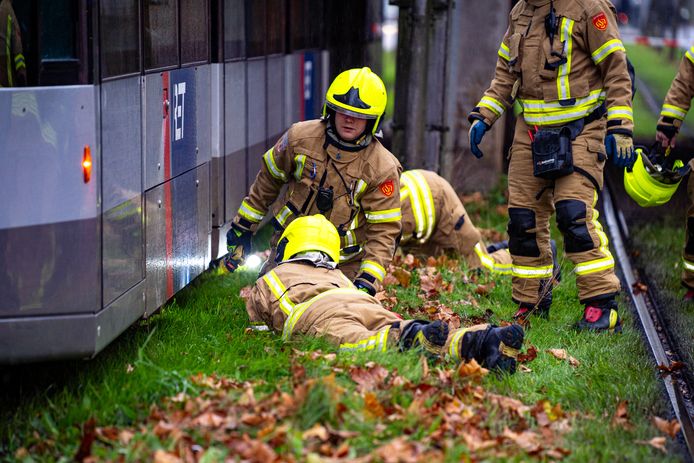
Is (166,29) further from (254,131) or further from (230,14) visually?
(254,131)

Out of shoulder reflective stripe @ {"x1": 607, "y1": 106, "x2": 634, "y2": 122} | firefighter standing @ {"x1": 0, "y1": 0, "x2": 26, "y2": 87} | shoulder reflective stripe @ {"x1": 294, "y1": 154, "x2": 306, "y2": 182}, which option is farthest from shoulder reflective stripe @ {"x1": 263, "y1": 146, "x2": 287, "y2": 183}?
firefighter standing @ {"x1": 0, "y1": 0, "x2": 26, "y2": 87}

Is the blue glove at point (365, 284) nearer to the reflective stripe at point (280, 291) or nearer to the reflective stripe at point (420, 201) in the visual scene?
the reflective stripe at point (280, 291)

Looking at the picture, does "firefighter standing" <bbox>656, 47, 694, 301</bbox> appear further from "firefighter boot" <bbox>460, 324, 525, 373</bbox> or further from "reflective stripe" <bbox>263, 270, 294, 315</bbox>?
"reflective stripe" <bbox>263, 270, 294, 315</bbox>

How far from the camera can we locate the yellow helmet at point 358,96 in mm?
7047

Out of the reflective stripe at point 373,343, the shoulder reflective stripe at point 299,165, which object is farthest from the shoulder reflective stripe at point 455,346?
the shoulder reflective stripe at point 299,165

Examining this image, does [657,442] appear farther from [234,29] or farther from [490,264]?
[234,29]

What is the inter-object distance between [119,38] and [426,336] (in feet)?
6.95

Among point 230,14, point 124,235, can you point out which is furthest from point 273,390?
point 230,14

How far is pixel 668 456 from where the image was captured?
5.12m

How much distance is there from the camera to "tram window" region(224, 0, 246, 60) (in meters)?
8.05

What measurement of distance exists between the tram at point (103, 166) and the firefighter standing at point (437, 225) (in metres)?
1.72

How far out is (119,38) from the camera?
18.9ft

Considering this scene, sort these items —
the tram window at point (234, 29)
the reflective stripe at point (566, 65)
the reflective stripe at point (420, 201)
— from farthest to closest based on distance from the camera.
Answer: the reflective stripe at point (420, 201) < the tram window at point (234, 29) < the reflective stripe at point (566, 65)

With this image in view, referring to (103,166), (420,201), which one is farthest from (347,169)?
(103,166)
